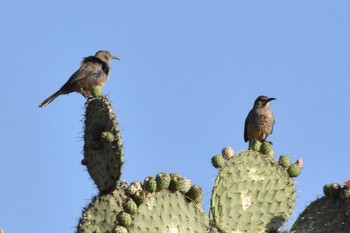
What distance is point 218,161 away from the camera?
5.74 m

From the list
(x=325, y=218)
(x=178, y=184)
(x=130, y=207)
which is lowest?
(x=130, y=207)

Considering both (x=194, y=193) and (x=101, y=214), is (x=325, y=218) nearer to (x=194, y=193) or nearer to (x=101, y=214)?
(x=194, y=193)

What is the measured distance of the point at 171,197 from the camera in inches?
193

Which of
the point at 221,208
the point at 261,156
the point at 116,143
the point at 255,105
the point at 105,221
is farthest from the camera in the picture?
the point at 255,105

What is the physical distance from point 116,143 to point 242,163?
3.65 feet

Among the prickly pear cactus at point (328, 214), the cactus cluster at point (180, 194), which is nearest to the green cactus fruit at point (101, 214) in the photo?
the cactus cluster at point (180, 194)

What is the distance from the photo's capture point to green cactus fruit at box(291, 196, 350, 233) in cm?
585

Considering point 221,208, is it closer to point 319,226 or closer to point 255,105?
point 319,226

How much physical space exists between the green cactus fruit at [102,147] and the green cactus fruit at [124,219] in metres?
0.35

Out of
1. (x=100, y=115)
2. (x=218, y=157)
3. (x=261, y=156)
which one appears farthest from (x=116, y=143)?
(x=261, y=156)

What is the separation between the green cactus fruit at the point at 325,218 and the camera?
585 cm

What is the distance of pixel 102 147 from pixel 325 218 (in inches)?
62.1

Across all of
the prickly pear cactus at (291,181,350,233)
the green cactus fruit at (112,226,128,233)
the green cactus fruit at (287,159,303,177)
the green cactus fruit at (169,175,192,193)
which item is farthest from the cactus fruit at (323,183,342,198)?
A: the green cactus fruit at (112,226,128,233)

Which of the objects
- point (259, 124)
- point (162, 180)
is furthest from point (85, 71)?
point (162, 180)
